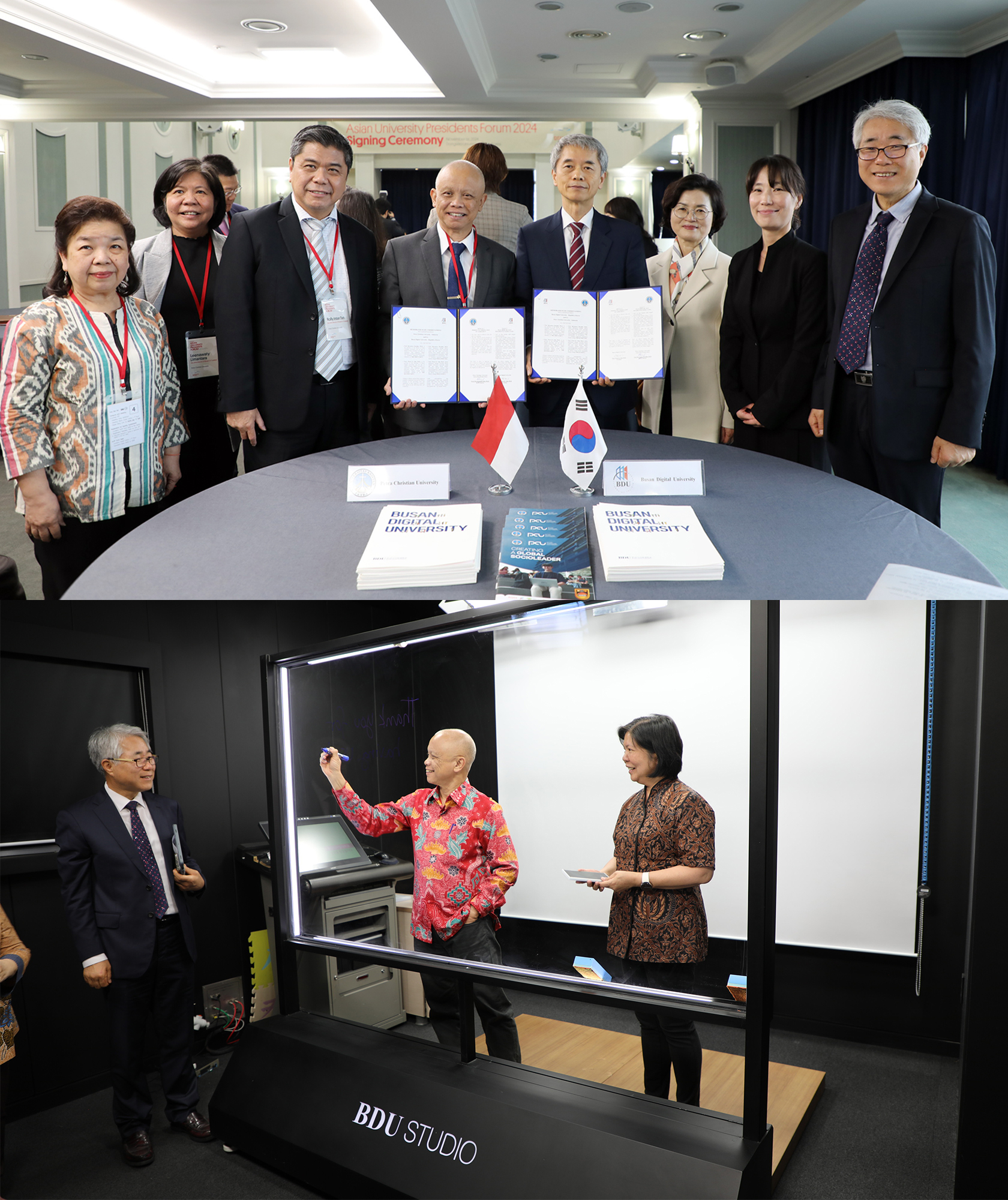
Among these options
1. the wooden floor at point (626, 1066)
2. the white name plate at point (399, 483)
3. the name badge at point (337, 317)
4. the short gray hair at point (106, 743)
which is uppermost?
the name badge at point (337, 317)

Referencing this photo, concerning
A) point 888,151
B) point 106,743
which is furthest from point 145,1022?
point 888,151

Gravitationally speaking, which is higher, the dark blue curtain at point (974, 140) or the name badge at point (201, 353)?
the dark blue curtain at point (974, 140)

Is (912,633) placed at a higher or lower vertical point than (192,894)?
higher

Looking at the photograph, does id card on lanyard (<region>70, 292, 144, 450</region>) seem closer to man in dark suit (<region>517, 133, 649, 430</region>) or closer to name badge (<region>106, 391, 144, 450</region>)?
name badge (<region>106, 391, 144, 450</region>)

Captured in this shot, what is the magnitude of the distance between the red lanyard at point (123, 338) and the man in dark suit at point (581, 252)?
134 centimetres

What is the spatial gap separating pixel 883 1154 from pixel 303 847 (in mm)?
1129

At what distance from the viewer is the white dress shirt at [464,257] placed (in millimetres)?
3098

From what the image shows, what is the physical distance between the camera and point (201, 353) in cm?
313

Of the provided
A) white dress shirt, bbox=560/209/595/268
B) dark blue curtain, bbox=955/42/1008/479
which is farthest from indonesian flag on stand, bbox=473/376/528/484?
dark blue curtain, bbox=955/42/1008/479

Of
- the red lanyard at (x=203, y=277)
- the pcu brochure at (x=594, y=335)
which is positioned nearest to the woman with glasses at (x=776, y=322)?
the pcu brochure at (x=594, y=335)

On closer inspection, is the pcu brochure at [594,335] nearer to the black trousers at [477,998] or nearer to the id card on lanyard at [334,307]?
the id card on lanyard at [334,307]

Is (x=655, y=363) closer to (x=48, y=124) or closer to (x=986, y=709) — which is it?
(x=986, y=709)

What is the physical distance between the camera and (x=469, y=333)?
2875mm

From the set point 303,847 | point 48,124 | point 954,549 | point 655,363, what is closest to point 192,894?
point 303,847
